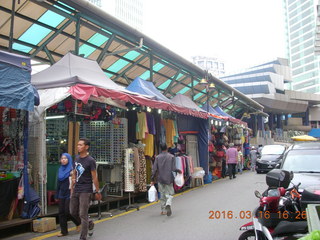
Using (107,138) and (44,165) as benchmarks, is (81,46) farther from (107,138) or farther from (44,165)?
(44,165)

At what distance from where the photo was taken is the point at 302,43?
453 feet

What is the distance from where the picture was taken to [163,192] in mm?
8305

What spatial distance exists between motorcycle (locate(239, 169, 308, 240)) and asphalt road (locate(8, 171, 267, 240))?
0.77m

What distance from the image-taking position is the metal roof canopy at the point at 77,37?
363 inches

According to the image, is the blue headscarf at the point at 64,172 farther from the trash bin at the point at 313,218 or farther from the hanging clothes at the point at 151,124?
the trash bin at the point at 313,218

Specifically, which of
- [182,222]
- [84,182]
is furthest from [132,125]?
[84,182]

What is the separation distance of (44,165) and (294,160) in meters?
5.37

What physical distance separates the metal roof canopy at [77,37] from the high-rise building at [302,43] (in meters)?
128

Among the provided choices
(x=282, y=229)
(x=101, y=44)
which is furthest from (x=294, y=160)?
(x=101, y=44)

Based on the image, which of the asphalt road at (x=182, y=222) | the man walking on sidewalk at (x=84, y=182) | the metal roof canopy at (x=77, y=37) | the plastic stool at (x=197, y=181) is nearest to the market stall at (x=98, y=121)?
the metal roof canopy at (x=77, y=37)

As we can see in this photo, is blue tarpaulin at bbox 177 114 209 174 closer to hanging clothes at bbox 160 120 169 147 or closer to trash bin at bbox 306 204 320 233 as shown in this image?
hanging clothes at bbox 160 120 169 147

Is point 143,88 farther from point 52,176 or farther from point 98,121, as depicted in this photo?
point 52,176

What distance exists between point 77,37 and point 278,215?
7503 millimetres

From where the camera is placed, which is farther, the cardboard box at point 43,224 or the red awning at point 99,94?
the red awning at point 99,94
